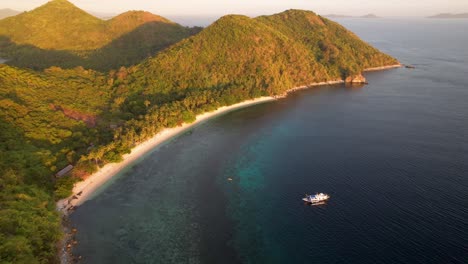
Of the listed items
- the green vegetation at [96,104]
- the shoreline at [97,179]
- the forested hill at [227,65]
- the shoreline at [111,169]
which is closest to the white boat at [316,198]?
the shoreline at [97,179]

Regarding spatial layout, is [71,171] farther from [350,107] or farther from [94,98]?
[350,107]

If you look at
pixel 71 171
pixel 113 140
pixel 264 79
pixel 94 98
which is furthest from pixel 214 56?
pixel 71 171

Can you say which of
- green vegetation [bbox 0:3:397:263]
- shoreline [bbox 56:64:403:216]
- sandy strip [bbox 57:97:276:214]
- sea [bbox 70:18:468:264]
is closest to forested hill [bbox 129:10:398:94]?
green vegetation [bbox 0:3:397:263]

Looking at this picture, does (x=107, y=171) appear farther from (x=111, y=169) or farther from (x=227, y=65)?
(x=227, y=65)

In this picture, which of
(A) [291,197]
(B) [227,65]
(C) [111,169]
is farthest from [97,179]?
(B) [227,65]

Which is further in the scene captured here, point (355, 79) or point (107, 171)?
point (355, 79)

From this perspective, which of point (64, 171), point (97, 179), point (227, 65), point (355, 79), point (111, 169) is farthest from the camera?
point (355, 79)
